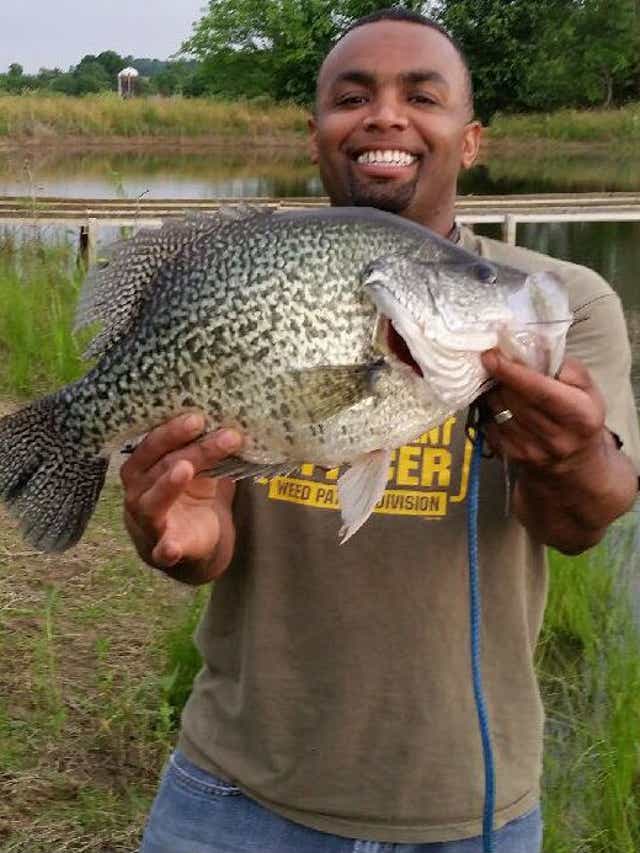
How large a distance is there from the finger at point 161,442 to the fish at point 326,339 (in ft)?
0.12

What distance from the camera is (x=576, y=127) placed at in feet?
125

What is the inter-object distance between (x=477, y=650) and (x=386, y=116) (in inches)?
43.1

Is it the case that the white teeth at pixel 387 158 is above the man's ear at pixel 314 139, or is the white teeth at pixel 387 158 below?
below

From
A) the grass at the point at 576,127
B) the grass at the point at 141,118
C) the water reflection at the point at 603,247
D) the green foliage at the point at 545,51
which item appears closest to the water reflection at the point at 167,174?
the grass at the point at 141,118

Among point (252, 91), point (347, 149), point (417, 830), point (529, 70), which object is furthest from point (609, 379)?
point (252, 91)

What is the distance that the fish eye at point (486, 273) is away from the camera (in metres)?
1.89

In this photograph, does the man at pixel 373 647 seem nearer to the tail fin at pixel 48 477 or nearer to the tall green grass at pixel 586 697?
the tail fin at pixel 48 477

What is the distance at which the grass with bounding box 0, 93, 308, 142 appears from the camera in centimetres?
3272

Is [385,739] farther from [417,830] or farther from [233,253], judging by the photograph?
[233,253]

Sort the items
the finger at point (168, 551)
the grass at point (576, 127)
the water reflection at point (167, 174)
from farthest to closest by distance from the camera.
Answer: the grass at point (576, 127) → the water reflection at point (167, 174) → the finger at point (168, 551)

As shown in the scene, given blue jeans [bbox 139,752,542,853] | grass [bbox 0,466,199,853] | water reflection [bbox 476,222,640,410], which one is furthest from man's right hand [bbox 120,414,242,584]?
water reflection [bbox 476,222,640,410]

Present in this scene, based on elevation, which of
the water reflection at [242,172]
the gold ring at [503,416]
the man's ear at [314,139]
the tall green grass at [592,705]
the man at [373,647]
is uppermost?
the man's ear at [314,139]

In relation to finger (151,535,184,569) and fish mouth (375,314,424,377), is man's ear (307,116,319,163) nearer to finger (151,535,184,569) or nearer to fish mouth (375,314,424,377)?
fish mouth (375,314,424,377)

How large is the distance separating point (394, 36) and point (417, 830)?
5.17 feet
